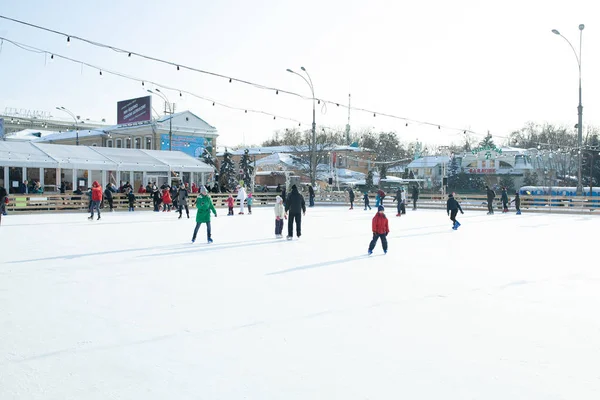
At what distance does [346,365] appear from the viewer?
406 centimetres

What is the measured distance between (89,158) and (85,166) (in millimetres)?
866

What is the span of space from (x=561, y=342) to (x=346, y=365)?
1.95m

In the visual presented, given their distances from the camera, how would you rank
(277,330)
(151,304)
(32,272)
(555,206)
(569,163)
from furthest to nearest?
(569,163)
(555,206)
(32,272)
(151,304)
(277,330)

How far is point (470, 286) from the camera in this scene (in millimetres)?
7242

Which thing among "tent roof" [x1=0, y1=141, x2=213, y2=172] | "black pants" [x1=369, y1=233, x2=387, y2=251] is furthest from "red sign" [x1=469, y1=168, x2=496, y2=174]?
"black pants" [x1=369, y1=233, x2=387, y2=251]

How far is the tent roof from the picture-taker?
88.6ft

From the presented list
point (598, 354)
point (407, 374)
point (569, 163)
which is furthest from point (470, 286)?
point (569, 163)

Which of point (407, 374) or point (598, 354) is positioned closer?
point (407, 374)

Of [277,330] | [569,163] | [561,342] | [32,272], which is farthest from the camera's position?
[569,163]

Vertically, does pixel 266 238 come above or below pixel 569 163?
below

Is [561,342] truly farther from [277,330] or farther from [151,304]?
[151,304]

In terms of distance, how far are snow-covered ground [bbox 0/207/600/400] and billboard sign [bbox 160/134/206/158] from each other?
41.5 metres

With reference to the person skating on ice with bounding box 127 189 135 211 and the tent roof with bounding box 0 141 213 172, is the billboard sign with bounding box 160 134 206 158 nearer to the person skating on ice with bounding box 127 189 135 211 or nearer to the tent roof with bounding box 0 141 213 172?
the tent roof with bounding box 0 141 213 172

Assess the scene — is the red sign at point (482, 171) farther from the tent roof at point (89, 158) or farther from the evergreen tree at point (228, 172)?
the tent roof at point (89, 158)
